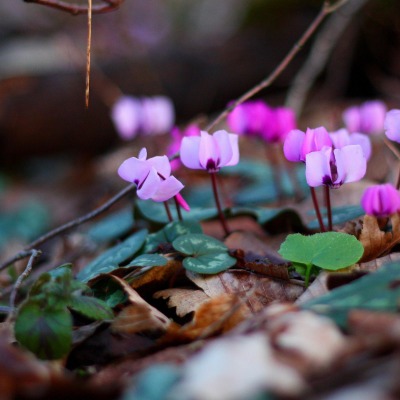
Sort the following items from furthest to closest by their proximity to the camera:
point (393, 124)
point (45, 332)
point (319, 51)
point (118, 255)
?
point (319, 51) → point (118, 255) → point (393, 124) → point (45, 332)

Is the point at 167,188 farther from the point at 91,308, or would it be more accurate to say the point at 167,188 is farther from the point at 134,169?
the point at 91,308

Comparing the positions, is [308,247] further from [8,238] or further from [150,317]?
[8,238]

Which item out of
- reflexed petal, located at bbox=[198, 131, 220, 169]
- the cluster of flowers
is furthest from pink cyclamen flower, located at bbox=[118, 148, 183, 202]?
the cluster of flowers

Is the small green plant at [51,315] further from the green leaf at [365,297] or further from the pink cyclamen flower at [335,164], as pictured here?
the pink cyclamen flower at [335,164]

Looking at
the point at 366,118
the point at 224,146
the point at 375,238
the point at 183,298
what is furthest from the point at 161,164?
the point at 366,118

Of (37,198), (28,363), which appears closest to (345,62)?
(37,198)
